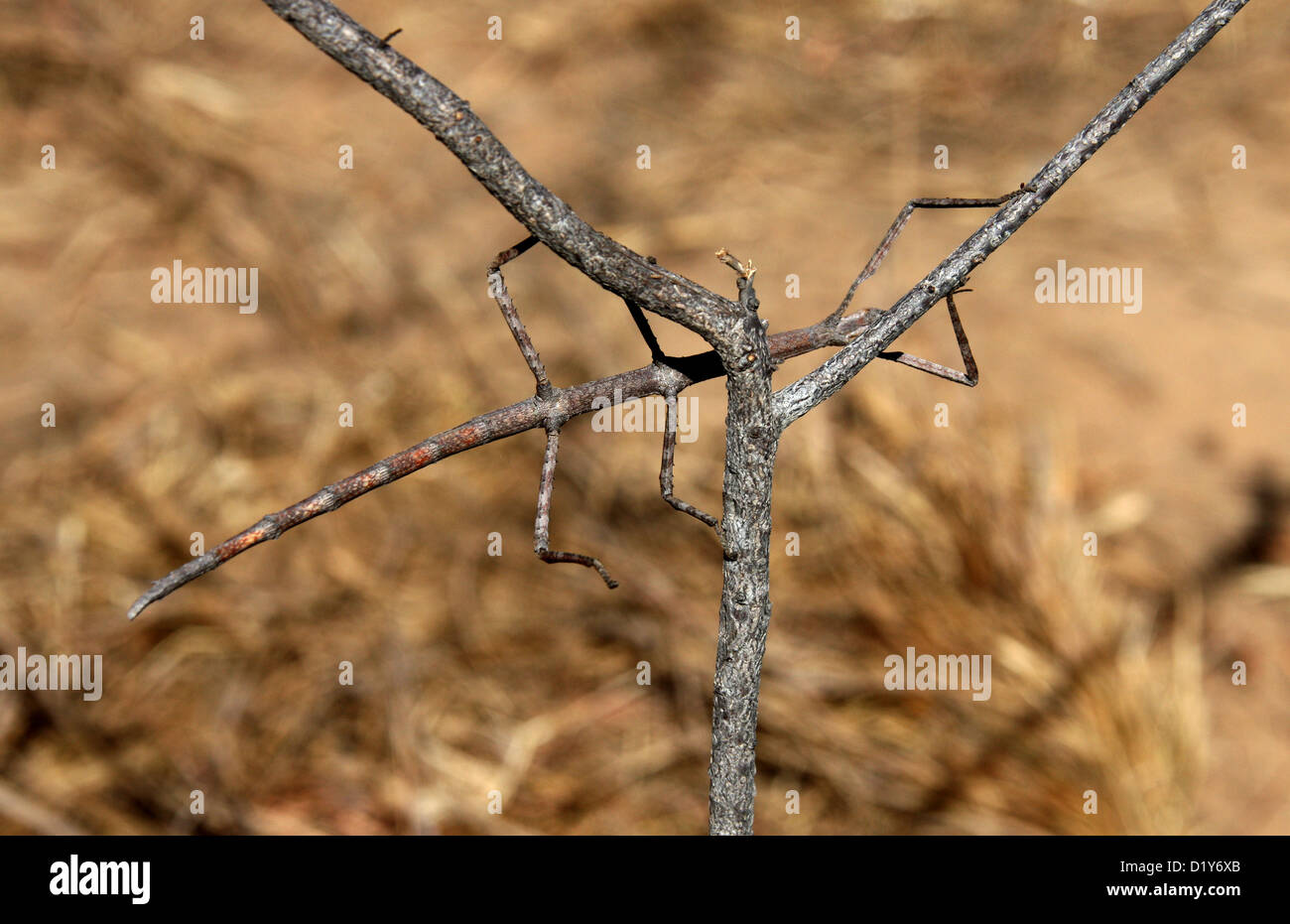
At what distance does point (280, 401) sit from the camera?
1.59 m

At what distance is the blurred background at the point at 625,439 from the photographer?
1.16 m

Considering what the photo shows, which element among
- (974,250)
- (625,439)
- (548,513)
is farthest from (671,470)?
(625,439)

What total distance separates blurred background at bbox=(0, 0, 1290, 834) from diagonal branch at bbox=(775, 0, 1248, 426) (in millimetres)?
850

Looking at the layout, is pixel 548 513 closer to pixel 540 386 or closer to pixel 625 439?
pixel 540 386

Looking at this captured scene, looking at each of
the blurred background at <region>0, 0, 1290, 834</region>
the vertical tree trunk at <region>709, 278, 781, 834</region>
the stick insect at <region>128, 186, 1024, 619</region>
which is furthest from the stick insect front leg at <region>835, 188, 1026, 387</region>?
the blurred background at <region>0, 0, 1290, 834</region>

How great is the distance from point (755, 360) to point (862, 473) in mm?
985

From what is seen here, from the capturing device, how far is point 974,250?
379 millimetres

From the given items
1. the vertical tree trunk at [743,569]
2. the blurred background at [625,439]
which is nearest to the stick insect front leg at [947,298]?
the vertical tree trunk at [743,569]

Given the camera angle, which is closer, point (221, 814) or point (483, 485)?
point (221, 814)

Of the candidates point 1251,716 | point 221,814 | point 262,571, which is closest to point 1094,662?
point 1251,716

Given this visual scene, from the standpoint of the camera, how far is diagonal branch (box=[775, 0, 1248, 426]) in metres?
0.37

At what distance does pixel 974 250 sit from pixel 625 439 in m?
1.10

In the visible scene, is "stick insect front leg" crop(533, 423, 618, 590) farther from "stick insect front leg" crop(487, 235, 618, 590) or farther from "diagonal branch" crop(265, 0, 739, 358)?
"diagonal branch" crop(265, 0, 739, 358)

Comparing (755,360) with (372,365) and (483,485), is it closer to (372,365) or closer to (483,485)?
(483,485)
